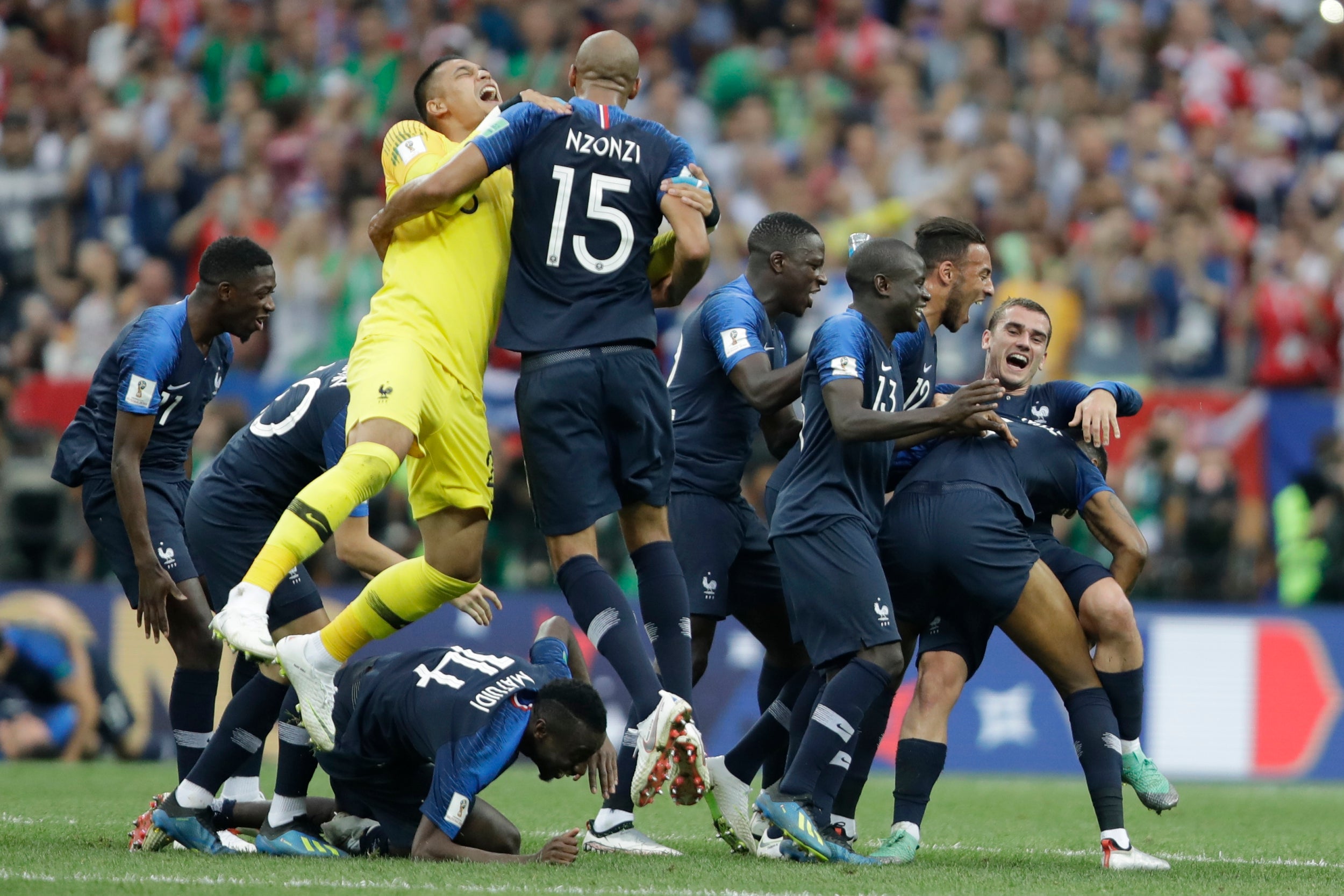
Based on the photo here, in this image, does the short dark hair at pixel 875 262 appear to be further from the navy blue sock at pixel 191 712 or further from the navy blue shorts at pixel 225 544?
the navy blue sock at pixel 191 712

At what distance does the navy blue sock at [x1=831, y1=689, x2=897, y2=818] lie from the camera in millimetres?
6730

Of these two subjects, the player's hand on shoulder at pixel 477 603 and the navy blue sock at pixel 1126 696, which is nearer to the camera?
the player's hand on shoulder at pixel 477 603

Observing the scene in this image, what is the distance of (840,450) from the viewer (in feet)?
20.7

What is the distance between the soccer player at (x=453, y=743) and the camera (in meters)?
5.70

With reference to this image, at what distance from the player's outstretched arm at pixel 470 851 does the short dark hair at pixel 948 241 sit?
2.74 metres

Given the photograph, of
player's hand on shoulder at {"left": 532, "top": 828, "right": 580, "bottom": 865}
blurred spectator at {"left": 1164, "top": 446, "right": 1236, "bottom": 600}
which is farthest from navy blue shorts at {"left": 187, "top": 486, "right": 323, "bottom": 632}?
blurred spectator at {"left": 1164, "top": 446, "right": 1236, "bottom": 600}

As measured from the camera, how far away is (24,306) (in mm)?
14102

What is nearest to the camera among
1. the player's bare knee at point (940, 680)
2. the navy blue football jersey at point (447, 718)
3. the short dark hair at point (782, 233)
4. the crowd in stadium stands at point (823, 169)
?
the navy blue football jersey at point (447, 718)

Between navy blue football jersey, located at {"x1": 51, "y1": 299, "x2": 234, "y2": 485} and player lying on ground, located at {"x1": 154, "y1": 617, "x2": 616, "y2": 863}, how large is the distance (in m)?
1.51

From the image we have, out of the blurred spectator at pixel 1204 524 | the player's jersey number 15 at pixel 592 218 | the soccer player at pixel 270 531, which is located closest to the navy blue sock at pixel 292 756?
the soccer player at pixel 270 531

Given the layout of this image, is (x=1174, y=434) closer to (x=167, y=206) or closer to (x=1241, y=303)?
(x=1241, y=303)

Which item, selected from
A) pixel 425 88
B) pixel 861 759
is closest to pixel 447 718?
pixel 861 759

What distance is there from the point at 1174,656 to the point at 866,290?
6191 mm

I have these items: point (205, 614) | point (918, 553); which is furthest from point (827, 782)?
point (205, 614)
